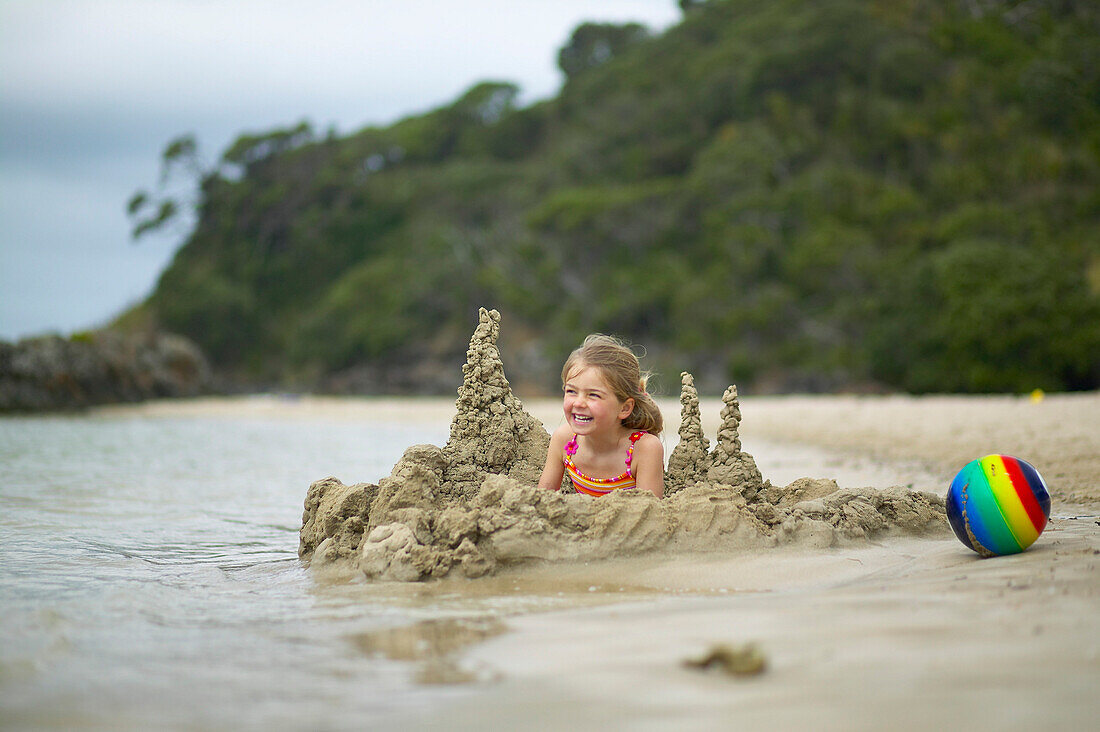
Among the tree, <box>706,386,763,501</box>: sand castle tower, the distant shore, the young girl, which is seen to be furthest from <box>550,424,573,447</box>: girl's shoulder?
the tree

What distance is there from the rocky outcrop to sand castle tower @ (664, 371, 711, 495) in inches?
968

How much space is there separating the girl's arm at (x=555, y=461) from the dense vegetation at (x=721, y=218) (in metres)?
17.4

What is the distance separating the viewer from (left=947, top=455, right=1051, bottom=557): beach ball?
338 cm

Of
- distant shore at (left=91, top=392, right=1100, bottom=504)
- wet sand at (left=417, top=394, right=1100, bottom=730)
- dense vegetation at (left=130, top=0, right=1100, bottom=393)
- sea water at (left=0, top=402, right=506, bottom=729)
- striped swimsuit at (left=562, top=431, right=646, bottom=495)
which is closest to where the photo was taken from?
wet sand at (left=417, top=394, right=1100, bottom=730)

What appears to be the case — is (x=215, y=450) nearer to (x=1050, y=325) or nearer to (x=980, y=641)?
(x=980, y=641)

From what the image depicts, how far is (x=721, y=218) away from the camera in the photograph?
98.8 feet

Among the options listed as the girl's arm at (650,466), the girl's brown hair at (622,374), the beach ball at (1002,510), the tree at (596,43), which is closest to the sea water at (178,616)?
the girl's arm at (650,466)

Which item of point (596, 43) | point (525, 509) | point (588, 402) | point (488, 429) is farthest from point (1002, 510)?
point (596, 43)

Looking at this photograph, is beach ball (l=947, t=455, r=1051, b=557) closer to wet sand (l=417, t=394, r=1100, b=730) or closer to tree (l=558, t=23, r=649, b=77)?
wet sand (l=417, t=394, r=1100, b=730)

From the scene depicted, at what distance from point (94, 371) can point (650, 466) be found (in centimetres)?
2694

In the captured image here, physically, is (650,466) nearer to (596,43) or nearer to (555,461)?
(555,461)

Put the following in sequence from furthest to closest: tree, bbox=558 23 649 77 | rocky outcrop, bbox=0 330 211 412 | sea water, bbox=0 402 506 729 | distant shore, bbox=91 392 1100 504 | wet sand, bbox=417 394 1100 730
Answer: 1. tree, bbox=558 23 649 77
2. rocky outcrop, bbox=0 330 211 412
3. distant shore, bbox=91 392 1100 504
4. sea water, bbox=0 402 506 729
5. wet sand, bbox=417 394 1100 730

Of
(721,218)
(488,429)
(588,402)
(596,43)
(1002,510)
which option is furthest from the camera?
(596,43)

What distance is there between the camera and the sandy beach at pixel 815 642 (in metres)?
1.76
